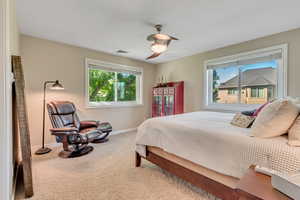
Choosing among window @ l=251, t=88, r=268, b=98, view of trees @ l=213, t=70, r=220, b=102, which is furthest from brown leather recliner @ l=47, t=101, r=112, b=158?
window @ l=251, t=88, r=268, b=98

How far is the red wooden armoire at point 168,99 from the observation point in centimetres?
427

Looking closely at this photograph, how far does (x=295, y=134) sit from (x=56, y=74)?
402 cm

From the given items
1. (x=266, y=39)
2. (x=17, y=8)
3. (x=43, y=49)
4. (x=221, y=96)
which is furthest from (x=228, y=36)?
(x=43, y=49)

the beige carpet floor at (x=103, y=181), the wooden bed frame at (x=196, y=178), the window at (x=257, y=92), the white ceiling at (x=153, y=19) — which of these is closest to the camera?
the wooden bed frame at (x=196, y=178)

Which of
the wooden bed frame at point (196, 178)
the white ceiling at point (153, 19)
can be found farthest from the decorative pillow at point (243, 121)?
the white ceiling at point (153, 19)

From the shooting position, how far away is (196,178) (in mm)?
1573

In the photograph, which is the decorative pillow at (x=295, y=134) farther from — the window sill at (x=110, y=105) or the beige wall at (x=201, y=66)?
the window sill at (x=110, y=105)

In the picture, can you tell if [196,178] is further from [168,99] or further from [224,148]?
[168,99]

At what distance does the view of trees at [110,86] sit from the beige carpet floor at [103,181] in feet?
6.10

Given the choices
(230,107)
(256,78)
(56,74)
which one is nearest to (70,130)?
(56,74)

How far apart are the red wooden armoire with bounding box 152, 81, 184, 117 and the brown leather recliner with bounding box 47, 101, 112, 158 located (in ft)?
6.21

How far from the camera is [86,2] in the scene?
1.92 m

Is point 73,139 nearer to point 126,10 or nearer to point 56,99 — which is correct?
point 56,99

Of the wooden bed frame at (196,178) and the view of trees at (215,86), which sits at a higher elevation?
the view of trees at (215,86)
